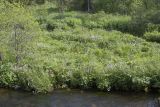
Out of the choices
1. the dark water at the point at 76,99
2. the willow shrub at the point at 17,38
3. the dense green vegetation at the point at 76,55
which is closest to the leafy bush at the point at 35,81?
the dense green vegetation at the point at 76,55

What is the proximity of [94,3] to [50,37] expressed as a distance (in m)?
20.4

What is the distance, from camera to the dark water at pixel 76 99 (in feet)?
79.3

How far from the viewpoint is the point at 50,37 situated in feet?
129

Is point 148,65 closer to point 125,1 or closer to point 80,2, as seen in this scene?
point 125,1

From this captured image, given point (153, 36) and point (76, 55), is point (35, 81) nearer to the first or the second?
point (76, 55)

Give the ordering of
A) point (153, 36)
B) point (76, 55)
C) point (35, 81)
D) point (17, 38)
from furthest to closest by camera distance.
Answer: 1. point (153, 36)
2. point (76, 55)
3. point (17, 38)
4. point (35, 81)

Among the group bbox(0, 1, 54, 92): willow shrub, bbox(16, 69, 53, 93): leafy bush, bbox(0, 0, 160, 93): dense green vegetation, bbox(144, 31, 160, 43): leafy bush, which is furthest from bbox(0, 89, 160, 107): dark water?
bbox(144, 31, 160, 43): leafy bush

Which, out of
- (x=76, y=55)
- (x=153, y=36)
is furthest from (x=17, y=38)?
(x=153, y=36)

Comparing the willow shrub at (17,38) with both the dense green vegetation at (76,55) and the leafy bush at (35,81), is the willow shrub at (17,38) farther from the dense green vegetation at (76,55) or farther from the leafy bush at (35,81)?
the leafy bush at (35,81)

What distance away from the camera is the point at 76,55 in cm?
3191

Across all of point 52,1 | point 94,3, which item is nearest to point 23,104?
point 94,3

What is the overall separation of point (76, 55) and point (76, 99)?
726 centimetres

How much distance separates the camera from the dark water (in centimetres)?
2417

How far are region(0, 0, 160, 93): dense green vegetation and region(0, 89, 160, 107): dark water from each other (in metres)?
0.58
